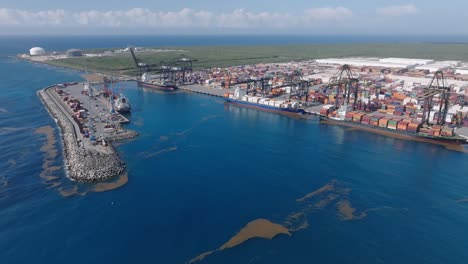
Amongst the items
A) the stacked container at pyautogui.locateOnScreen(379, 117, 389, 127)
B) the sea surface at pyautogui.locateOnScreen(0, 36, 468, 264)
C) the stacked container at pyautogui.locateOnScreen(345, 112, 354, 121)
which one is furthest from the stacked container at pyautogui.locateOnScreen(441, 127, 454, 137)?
the stacked container at pyautogui.locateOnScreen(345, 112, 354, 121)

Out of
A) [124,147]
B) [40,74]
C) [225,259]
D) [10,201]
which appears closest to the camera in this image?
[225,259]

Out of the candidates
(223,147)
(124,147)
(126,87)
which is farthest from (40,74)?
(223,147)

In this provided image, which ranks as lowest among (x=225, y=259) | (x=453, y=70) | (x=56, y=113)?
(x=225, y=259)

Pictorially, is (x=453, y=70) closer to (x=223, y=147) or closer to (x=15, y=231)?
(x=223, y=147)

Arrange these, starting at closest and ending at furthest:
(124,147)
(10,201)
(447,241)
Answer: (447,241), (10,201), (124,147)

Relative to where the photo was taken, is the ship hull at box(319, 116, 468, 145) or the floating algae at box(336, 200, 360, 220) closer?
the floating algae at box(336, 200, 360, 220)

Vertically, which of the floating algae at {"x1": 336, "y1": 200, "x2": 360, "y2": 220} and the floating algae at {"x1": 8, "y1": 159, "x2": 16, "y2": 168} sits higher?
the floating algae at {"x1": 8, "y1": 159, "x2": 16, "y2": 168}

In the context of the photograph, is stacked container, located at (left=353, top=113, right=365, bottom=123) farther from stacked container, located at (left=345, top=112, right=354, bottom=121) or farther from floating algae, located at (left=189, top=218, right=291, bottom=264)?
floating algae, located at (left=189, top=218, right=291, bottom=264)

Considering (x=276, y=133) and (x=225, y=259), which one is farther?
(x=276, y=133)

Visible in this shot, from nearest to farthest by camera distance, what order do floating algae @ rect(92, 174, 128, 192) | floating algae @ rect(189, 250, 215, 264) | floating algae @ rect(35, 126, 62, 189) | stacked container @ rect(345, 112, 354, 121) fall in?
floating algae @ rect(189, 250, 215, 264) → floating algae @ rect(92, 174, 128, 192) → floating algae @ rect(35, 126, 62, 189) → stacked container @ rect(345, 112, 354, 121)
